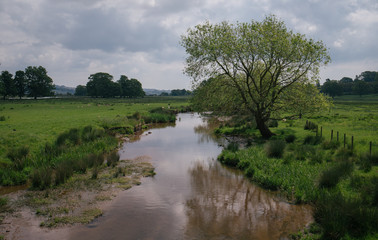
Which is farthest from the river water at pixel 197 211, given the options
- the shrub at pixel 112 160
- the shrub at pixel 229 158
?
the shrub at pixel 112 160

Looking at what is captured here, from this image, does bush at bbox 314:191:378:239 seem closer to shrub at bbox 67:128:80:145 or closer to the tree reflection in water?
the tree reflection in water

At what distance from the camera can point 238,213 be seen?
11.1 meters

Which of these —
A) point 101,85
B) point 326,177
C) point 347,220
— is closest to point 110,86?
point 101,85

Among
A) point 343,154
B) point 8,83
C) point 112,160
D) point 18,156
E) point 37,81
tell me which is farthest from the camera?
point 37,81

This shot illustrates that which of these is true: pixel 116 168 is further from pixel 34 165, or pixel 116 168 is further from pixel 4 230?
pixel 4 230

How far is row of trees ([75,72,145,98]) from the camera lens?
10919 centimetres

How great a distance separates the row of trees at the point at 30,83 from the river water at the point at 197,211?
86.1 m

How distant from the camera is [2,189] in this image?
1324cm

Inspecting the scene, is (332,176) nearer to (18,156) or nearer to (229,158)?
(229,158)

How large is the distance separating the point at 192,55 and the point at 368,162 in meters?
17.4

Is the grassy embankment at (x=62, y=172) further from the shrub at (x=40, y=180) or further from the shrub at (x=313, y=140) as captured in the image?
the shrub at (x=313, y=140)

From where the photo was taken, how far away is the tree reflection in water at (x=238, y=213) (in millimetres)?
9477

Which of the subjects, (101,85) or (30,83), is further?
(101,85)

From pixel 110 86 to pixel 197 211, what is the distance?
104488 millimetres
